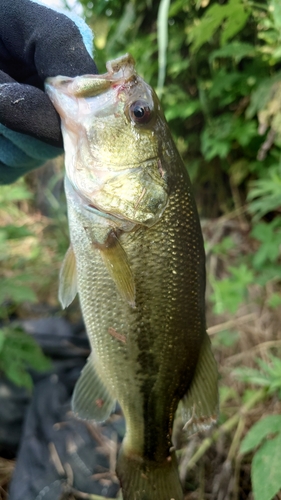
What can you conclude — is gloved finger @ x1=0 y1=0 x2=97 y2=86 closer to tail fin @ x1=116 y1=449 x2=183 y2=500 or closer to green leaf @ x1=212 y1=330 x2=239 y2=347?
tail fin @ x1=116 y1=449 x2=183 y2=500

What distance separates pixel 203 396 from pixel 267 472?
0.97 feet

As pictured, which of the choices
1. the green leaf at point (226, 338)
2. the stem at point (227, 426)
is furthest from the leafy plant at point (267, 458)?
the green leaf at point (226, 338)

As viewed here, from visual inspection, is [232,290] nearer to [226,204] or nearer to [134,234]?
[226,204]

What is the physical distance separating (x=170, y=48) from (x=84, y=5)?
2.14 feet

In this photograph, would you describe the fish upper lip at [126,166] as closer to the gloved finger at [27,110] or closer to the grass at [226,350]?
the gloved finger at [27,110]

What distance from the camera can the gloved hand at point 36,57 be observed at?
0.89 meters

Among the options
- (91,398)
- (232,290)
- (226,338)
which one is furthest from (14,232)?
(226,338)

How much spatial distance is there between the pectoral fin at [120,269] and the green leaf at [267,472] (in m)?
0.61

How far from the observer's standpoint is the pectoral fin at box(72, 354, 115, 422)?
3.58ft

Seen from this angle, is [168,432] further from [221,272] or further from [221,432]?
[221,272]

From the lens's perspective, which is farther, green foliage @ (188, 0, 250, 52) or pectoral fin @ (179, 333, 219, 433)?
green foliage @ (188, 0, 250, 52)

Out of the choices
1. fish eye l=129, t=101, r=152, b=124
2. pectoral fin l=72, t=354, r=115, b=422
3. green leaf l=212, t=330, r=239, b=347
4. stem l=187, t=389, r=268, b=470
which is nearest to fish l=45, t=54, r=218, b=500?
fish eye l=129, t=101, r=152, b=124

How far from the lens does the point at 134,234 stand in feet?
3.03

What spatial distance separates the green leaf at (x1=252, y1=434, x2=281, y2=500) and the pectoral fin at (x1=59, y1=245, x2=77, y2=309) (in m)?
0.70
